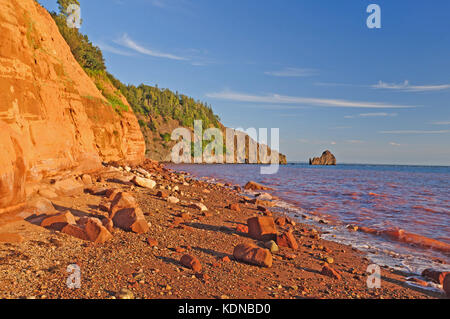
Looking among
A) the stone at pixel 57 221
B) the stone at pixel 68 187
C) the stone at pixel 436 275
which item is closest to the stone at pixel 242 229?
the stone at pixel 436 275

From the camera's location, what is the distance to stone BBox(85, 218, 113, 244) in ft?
17.4

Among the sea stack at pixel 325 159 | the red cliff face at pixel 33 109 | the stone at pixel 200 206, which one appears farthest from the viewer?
the sea stack at pixel 325 159

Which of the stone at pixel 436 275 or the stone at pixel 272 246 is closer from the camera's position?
the stone at pixel 436 275

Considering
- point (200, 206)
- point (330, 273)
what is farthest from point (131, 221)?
point (330, 273)

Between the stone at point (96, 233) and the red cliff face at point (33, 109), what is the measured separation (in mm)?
2150

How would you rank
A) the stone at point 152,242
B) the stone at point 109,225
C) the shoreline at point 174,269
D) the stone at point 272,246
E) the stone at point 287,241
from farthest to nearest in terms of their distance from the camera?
the stone at point 287,241 < the stone at point 272,246 < the stone at point 109,225 < the stone at point 152,242 < the shoreline at point 174,269

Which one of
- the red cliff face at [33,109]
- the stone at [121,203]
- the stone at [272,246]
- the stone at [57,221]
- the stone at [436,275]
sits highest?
the red cliff face at [33,109]

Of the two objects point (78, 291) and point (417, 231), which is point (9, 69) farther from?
point (417, 231)

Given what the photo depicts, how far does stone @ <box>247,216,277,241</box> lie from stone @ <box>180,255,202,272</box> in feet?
9.24

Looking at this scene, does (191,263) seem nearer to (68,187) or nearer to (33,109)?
(68,187)

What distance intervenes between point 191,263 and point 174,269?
0.33 m

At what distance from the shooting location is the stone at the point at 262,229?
6977 mm

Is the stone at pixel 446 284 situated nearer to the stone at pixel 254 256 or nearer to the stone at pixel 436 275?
the stone at pixel 436 275
